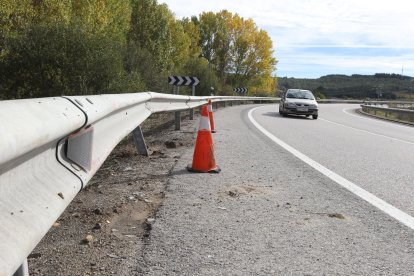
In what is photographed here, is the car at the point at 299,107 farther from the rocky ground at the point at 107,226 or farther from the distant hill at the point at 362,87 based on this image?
the distant hill at the point at 362,87

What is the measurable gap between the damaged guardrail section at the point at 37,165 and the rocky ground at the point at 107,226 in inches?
21.3

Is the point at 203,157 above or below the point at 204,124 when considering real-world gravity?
below

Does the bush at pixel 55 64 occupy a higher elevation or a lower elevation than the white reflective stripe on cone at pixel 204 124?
higher

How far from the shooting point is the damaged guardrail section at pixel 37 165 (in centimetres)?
167

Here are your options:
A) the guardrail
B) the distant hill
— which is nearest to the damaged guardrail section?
the guardrail

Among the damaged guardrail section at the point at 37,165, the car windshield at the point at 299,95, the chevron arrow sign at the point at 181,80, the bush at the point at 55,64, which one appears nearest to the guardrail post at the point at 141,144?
the damaged guardrail section at the point at 37,165

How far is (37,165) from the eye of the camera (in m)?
2.20

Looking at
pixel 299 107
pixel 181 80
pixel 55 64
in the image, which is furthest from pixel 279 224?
pixel 181 80

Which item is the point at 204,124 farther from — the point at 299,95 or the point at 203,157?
the point at 299,95

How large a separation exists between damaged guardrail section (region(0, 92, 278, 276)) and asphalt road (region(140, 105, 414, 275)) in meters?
0.77

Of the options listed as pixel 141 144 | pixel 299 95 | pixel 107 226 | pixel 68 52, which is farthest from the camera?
pixel 299 95

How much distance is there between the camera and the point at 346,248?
3.31 metres

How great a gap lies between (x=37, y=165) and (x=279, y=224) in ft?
7.42

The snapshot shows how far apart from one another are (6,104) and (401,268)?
256 centimetres
